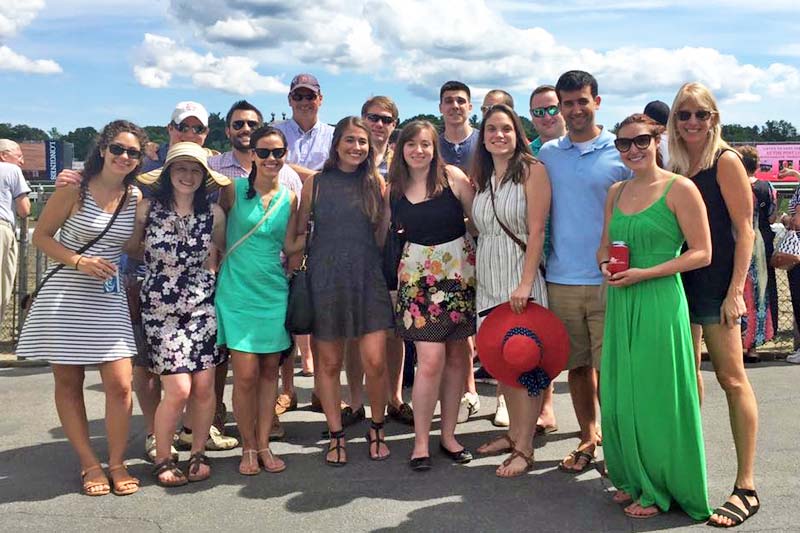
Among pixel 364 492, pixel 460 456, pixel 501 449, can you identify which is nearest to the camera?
pixel 364 492

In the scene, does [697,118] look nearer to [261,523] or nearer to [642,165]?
[642,165]

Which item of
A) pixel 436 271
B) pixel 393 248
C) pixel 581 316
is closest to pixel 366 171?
pixel 393 248

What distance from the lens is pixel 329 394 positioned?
4.71 metres

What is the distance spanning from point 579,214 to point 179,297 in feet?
7.68

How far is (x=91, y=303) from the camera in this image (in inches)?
165

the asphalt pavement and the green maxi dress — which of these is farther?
the asphalt pavement

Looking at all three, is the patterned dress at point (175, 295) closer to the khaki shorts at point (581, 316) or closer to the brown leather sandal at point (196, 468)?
the brown leather sandal at point (196, 468)

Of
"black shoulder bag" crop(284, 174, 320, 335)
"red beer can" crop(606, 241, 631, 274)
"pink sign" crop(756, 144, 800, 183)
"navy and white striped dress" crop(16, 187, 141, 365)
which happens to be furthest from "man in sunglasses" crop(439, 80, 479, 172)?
"pink sign" crop(756, 144, 800, 183)

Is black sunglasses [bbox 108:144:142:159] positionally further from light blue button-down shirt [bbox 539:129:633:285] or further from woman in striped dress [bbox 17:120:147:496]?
light blue button-down shirt [bbox 539:129:633:285]

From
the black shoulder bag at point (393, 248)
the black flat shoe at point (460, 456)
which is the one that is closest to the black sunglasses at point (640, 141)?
the black shoulder bag at point (393, 248)

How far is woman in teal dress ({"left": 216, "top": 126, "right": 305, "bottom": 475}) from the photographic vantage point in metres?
4.46

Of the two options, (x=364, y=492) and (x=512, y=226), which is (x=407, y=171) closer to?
(x=512, y=226)

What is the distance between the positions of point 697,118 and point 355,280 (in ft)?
6.85

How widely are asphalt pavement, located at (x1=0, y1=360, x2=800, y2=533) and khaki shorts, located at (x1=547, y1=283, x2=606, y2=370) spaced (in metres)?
0.69
